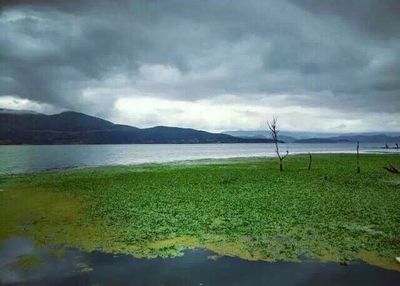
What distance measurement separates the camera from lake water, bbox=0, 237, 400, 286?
32.2ft

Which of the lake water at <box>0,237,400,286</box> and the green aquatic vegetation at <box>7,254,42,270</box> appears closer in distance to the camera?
the lake water at <box>0,237,400,286</box>

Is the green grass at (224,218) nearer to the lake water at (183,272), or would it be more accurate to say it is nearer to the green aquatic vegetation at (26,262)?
the lake water at (183,272)

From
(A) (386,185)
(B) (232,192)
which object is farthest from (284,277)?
(A) (386,185)

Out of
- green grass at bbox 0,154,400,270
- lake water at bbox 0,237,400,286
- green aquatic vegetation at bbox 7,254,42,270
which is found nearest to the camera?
lake water at bbox 0,237,400,286

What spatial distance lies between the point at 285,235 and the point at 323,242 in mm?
1489

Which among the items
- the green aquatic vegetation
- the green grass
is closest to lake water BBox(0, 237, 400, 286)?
the green aquatic vegetation

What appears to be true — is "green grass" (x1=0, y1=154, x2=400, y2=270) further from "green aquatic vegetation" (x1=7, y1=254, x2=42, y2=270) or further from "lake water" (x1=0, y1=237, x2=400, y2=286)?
"green aquatic vegetation" (x1=7, y1=254, x2=42, y2=270)

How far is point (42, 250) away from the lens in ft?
41.8

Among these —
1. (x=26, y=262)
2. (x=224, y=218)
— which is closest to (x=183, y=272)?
(x=26, y=262)

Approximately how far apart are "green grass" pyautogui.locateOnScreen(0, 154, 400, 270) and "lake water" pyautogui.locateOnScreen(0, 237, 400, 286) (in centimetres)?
73

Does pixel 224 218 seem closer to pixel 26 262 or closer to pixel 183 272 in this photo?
pixel 183 272

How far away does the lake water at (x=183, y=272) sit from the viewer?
386 inches

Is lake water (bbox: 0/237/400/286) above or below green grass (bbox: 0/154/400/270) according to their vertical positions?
below

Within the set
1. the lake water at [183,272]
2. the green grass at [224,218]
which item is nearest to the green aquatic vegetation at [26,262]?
the lake water at [183,272]
